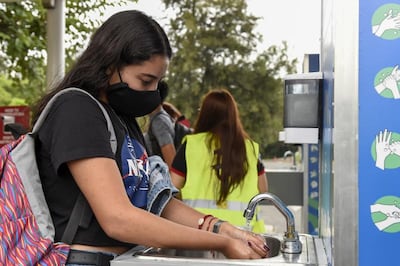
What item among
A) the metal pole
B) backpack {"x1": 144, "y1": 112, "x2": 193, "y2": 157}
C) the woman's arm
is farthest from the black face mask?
the metal pole

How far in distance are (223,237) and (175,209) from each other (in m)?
0.38

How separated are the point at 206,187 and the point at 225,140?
290mm

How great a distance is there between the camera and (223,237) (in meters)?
1.78

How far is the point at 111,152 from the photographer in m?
1.65

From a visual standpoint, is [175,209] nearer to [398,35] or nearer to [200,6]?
[398,35]

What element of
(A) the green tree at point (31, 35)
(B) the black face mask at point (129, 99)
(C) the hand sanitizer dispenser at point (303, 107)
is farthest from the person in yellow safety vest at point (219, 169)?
(A) the green tree at point (31, 35)

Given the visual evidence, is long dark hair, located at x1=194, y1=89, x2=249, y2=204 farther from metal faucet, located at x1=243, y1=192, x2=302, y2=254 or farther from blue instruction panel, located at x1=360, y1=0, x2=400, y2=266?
blue instruction panel, located at x1=360, y1=0, x2=400, y2=266

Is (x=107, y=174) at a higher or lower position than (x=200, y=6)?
lower

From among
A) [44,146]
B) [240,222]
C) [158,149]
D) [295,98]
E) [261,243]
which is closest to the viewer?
[44,146]

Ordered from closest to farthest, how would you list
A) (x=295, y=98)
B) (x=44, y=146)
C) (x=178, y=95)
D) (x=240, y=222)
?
(x=44, y=146), (x=295, y=98), (x=240, y=222), (x=178, y=95)

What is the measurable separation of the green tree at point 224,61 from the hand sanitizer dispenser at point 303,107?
12.0 metres

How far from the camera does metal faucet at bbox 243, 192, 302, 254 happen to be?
1962 millimetres

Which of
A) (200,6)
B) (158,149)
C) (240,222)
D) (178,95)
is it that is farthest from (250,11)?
(240,222)

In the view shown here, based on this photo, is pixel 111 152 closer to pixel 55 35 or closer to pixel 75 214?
pixel 75 214
